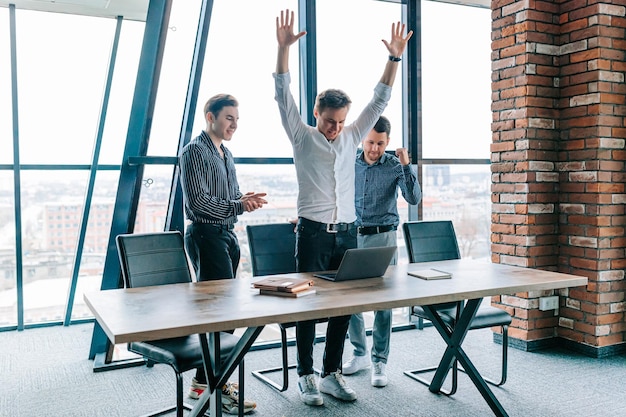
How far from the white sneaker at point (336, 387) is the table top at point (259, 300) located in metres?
0.73

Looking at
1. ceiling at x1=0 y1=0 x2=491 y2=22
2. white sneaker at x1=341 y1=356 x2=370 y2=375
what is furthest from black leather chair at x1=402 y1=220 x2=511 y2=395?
ceiling at x1=0 y1=0 x2=491 y2=22

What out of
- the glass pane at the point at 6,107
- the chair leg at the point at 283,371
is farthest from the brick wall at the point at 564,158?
the glass pane at the point at 6,107

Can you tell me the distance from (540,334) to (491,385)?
93cm

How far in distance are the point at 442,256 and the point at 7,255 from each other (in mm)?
3751

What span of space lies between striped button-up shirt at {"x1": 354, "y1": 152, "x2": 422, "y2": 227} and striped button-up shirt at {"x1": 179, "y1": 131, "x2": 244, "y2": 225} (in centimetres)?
95

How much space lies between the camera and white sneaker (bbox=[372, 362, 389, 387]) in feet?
11.6

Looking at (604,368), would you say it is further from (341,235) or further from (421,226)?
(341,235)

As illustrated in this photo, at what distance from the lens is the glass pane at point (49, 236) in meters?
5.22

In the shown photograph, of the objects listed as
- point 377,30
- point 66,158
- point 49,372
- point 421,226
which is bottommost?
point 49,372

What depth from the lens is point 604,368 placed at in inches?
152

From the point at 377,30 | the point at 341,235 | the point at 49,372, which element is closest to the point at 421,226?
the point at 341,235

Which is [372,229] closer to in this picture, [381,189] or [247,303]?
[381,189]

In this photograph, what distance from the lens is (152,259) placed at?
9.71 ft

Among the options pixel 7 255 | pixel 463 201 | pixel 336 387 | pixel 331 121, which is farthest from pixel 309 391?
pixel 7 255
